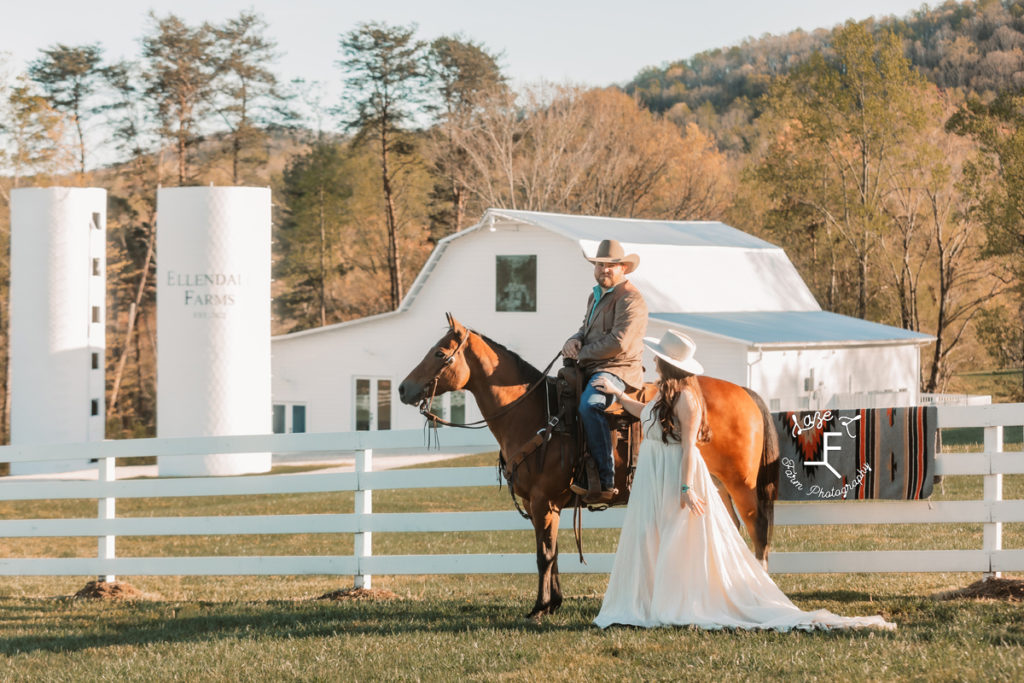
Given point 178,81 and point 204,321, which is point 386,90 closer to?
point 178,81

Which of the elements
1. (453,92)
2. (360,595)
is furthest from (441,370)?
(453,92)

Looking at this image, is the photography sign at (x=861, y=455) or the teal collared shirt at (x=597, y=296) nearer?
the teal collared shirt at (x=597, y=296)

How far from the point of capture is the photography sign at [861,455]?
8828 millimetres

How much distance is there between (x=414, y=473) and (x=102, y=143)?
49822 millimetres

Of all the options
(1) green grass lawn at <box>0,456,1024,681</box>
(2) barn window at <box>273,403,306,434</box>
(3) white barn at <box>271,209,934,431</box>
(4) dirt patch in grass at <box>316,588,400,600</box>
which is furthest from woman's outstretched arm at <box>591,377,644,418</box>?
(2) barn window at <box>273,403,306,434</box>

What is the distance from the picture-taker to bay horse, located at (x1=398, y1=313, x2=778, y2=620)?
850 centimetres

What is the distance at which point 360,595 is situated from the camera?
33.3 feet

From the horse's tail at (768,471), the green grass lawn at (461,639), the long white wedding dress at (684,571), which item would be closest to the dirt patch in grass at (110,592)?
the green grass lawn at (461,639)

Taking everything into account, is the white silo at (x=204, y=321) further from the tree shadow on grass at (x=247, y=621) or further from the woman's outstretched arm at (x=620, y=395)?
the woman's outstretched arm at (x=620, y=395)

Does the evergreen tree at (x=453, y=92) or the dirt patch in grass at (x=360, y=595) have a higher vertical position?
the evergreen tree at (x=453, y=92)

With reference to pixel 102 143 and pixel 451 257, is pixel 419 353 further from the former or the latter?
pixel 102 143

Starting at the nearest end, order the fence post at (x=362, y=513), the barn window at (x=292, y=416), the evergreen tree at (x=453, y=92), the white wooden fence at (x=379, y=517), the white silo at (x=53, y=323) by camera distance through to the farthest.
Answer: the white wooden fence at (x=379, y=517) < the fence post at (x=362, y=513) < the white silo at (x=53, y=323) < the barn window at (x=292, y=416) < the evergreen tree at (x=453, y=92)

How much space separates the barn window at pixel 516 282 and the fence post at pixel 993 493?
26420 mm

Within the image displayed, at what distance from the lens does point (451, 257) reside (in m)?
36.8
